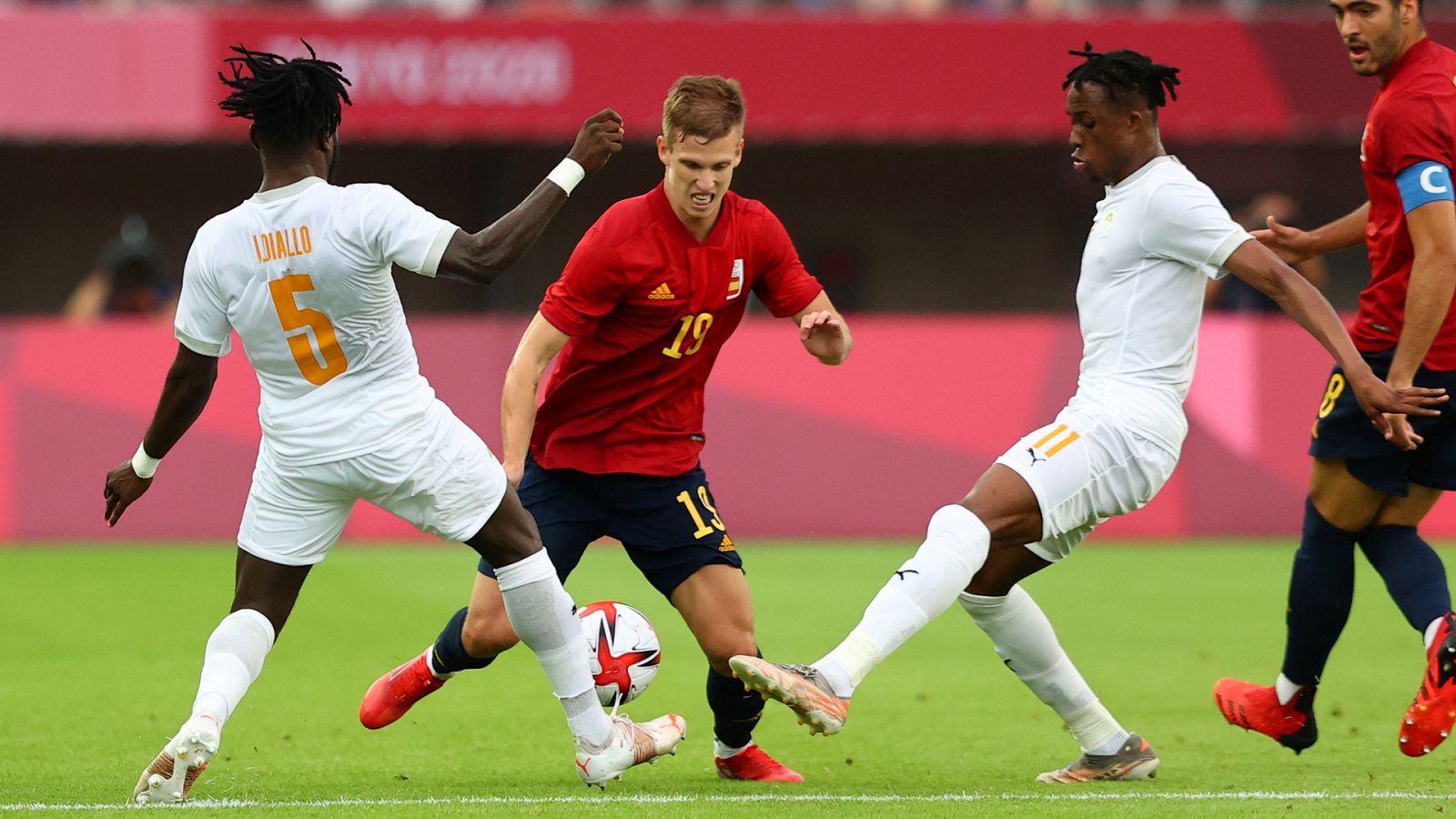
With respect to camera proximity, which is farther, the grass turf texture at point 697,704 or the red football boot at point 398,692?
the red football boot at point 398,692

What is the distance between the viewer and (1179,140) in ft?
65.7

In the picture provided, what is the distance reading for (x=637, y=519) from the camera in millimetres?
6020

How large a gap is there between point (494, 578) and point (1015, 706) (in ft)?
8.53

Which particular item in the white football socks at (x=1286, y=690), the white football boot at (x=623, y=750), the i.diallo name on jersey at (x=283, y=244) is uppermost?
the i.diallo name on jersey at (x=283, y=244)

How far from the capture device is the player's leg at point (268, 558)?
529 cm

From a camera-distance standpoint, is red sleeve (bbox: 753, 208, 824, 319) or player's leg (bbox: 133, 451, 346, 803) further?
Answer: red sleeve (bbox: 753, 208, 824, 319)

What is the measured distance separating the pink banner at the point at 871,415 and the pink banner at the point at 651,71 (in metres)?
3.85

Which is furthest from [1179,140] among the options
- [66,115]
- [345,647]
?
[345,647]

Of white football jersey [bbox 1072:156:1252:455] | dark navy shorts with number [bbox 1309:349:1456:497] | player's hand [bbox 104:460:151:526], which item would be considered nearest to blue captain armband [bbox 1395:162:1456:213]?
dark navy shorts with number [bbox 1309:349:1456:497]

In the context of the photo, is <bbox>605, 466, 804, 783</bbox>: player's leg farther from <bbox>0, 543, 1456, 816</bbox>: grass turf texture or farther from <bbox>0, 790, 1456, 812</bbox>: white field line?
<bbox>0, 790, 1456, 812</bbox>: white field line

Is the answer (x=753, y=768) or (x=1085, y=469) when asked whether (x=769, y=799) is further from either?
(x=1085, y=469)

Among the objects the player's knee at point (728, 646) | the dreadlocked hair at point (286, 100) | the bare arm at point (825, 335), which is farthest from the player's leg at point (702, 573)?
the dreadlocked hair at point (286, 100)

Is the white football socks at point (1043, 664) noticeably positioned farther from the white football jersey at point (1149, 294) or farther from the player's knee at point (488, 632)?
the player's knee at point (488, 632)

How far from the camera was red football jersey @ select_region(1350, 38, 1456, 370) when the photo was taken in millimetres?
5789
